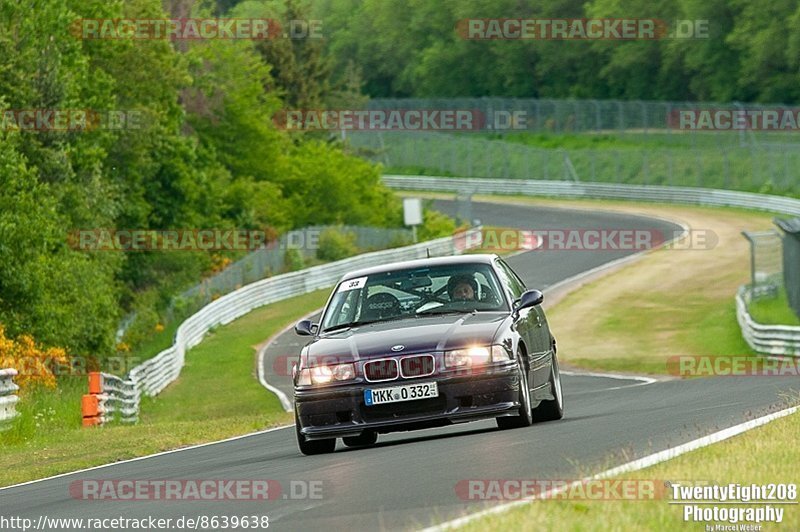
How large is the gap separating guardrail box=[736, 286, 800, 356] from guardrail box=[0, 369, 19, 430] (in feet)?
53.5

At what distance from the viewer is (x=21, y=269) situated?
38156 millimetres

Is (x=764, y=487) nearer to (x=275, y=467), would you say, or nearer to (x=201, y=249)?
(x=275, y=467)

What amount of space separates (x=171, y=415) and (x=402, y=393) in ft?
58.6

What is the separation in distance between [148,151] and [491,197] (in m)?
38.1

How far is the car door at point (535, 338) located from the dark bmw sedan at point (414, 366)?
42 mm

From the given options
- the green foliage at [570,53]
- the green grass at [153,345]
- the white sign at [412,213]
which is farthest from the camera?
the green foliage at [570,53]

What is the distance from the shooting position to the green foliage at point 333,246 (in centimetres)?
6512

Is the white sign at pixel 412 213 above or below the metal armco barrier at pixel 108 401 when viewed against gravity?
above

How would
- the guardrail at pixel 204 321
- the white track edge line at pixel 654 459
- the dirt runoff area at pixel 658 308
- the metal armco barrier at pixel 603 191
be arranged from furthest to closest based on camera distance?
the metal armco barrier at pixel 603 191 < the dirt runoff area at pixel 658 308 < the guardrail at pixel 204 321 < the white track edge line at pixel 654 459

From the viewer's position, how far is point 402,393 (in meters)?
12.9

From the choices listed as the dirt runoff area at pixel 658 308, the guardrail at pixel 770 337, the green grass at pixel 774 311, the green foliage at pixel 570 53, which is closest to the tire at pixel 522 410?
the guardrail at pixel 770 337

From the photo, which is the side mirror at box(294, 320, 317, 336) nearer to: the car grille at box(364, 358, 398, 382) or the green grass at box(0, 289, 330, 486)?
the car grille at box(364, 358, 398, 382)

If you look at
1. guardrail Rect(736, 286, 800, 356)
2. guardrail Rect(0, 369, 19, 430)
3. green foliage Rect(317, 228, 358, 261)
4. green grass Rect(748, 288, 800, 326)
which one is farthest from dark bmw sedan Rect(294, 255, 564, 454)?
green foliage Rect(317, 228, 358, 261)

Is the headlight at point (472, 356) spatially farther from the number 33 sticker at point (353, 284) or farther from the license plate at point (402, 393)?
the number 33 sticker at point (353, 284)
